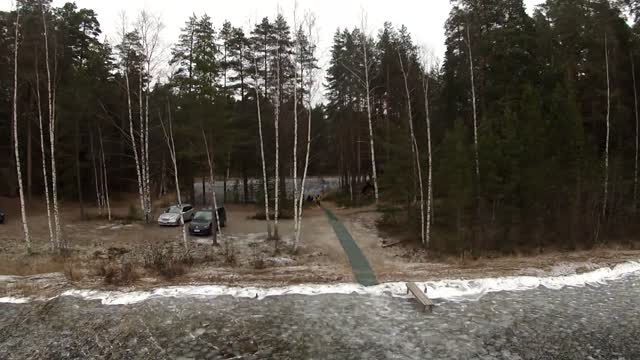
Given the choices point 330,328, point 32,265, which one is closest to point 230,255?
point 32,265

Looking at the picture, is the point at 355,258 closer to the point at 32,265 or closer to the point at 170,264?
the point at 170,264

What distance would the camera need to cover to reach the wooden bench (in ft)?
34.9

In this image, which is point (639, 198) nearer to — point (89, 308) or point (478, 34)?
point (478, 34)

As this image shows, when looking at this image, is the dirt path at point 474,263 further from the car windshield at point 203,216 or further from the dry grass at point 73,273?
the dry grass at point 73,273

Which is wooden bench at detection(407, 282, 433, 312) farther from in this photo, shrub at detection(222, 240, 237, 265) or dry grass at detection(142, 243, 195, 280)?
dry grass at detection(142, 243, 195, 280)

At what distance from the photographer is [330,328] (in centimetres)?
968

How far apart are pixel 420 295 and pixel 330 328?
2.88 metres

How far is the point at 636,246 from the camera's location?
18531 millimetres

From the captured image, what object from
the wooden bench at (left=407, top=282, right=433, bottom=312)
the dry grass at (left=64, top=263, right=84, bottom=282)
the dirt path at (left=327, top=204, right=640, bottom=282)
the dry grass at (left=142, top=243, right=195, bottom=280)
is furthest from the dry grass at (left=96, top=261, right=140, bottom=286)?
the wooden bench at (left=407, top=282, right=433, bottom=312)

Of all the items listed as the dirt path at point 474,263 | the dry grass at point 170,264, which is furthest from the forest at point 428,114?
the dry grass at point 170,264

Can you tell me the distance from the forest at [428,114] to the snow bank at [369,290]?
5221mm

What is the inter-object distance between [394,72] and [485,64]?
35.3 feet

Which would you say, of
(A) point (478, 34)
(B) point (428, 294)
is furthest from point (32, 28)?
(A) point (478, 34)

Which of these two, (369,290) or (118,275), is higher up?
(118,275)
